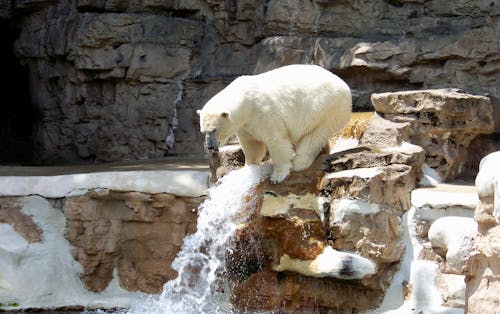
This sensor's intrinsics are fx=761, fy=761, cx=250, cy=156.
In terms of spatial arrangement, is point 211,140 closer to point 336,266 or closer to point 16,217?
point 336,266

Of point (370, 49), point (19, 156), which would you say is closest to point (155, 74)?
point (370, 49)

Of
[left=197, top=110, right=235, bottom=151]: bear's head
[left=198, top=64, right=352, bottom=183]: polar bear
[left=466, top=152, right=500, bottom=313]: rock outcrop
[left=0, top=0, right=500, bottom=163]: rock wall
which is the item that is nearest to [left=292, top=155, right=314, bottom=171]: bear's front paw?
[left=198, top=64, right=352, bottom=183]: polar bear

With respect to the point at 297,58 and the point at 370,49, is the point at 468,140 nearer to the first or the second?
the point at 370,49

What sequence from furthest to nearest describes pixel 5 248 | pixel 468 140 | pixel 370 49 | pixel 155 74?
pixel 155 74 < pixel 370 49 < pixel 468 140 < pixel 5 248

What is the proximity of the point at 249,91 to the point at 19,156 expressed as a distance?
959 cm

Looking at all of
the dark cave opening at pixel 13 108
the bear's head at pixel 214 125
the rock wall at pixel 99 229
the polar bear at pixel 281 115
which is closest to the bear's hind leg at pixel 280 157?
the polar bear at pixel 281 115

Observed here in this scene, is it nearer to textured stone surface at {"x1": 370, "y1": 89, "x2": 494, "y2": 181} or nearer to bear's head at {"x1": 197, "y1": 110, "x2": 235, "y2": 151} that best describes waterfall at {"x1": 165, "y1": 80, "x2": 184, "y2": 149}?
textured stone surface at {"x1": 370, "y1": 89, "x2": 494, "y2": 181}

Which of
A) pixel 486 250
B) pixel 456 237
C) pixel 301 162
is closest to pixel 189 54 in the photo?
pixel 301 162

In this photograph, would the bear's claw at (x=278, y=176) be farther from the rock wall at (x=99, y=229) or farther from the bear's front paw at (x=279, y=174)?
the rock wall at (x=99, y=229)

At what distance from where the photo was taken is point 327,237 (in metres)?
6.36

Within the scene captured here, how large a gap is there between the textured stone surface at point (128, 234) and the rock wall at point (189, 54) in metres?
4.15

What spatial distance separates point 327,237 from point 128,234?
8.05ft

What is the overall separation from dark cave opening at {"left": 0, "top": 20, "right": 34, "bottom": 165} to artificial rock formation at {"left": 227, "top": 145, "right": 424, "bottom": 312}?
951 cm

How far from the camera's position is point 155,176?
7777 mm
